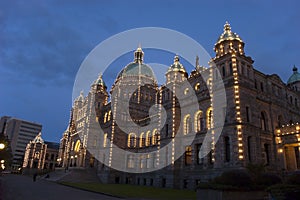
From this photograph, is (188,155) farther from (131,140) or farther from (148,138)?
(131,140)

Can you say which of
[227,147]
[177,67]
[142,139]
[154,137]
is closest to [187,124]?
[227,147]

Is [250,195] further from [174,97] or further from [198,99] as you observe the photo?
[174,97]

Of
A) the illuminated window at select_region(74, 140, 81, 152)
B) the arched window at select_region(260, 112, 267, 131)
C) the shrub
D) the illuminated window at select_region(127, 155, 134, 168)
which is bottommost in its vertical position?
the shrub

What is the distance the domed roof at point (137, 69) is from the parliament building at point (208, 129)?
1566 cm

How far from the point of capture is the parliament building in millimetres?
32500

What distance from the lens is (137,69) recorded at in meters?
77.4

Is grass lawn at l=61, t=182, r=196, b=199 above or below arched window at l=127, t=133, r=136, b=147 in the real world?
below

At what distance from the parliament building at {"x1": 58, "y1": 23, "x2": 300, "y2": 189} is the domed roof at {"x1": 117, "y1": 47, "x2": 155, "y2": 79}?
51.4ft

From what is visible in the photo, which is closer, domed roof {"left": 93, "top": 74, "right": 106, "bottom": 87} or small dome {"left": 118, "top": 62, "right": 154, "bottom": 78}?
domed roof {"left": 93, "top": 74, "right": 106, "bottom": 87}

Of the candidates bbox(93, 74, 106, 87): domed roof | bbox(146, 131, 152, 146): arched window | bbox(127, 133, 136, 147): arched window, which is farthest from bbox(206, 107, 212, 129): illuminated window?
bbox(93, 74, 106, 87): domed roof

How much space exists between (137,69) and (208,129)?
148ft

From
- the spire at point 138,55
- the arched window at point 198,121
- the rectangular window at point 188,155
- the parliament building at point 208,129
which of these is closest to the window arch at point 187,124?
the parliament building at point 208,129

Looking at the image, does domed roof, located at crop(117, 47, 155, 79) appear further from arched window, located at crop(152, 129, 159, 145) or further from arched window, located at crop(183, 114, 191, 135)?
arched window, located at crop(183, 114, 191, 135)

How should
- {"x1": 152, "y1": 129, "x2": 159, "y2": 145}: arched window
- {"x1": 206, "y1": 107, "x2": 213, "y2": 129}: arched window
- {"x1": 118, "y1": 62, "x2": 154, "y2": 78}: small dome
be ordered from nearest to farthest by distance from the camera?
{"x1": 206, "y1": 107, "x2": 213, "y2": 129}: arched window → {"x1": 152, "y1": 129, "x2": 159, "y2": 145}: arched window → {"x1": 118, "y1": 62, "x2": 154, "y2": 78}: small dome
